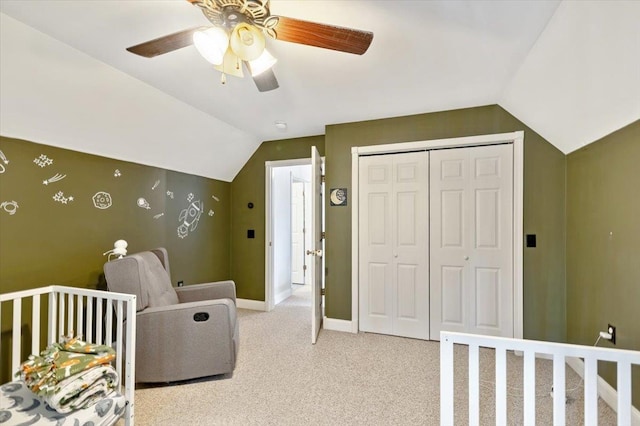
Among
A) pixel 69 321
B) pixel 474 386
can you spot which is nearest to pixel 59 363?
pixel 69 321

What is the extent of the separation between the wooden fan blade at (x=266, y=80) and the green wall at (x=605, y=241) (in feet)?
7.09

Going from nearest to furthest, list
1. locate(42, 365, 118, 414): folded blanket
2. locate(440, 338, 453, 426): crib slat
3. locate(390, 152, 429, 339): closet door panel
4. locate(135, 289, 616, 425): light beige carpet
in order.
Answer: locate(440, 338, 453, 426): crib slat < locate(42, 365, 118, 414): folded blanket < locate(135, 289, 616, 425): light beige carpet < locate(390, 152, 429, 339): closet door panel

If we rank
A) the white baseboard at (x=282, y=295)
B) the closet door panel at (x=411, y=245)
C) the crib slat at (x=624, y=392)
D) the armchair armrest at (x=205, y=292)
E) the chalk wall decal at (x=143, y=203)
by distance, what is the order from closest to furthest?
the crib slat at (x=624, y=392) < the armchair armrest at (x=205, y=292) < the chalk wall decal at (x=143, y=203) < the closet door panel at (x=411, y=245) < the white baseboard at (x=282, y=295)

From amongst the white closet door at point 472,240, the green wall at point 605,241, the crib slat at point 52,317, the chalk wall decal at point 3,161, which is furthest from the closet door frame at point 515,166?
the chalk wall decal at point 3,161

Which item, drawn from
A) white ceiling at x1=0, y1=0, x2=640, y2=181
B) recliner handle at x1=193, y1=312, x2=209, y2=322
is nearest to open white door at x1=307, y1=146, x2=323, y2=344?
white ceiling at x1=0, y1=0, x2=640, y2=181

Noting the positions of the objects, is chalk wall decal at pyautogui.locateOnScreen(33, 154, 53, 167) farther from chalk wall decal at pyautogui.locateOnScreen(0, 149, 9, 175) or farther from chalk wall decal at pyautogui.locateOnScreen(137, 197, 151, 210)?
chalk wall decal at pyautogui.locateOnScreen(137, 197, 151, 210)

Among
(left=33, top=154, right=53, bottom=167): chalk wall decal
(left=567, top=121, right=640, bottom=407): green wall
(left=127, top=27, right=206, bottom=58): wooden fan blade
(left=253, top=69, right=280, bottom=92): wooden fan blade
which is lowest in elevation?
(left=567, top=121, right=640, bottom=407): green wall

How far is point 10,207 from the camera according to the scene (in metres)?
1.88

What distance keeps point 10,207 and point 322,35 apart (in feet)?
7.52

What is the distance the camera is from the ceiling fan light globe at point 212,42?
126cm

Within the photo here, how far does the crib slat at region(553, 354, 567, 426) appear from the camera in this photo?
104 centimetres

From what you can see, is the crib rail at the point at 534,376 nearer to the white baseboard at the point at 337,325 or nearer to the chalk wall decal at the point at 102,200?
the white baseboard at the point at 337,325

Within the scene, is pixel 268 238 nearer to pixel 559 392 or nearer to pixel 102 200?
pixel 102 200

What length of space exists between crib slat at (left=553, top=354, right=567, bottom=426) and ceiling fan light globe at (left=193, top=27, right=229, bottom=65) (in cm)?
189
